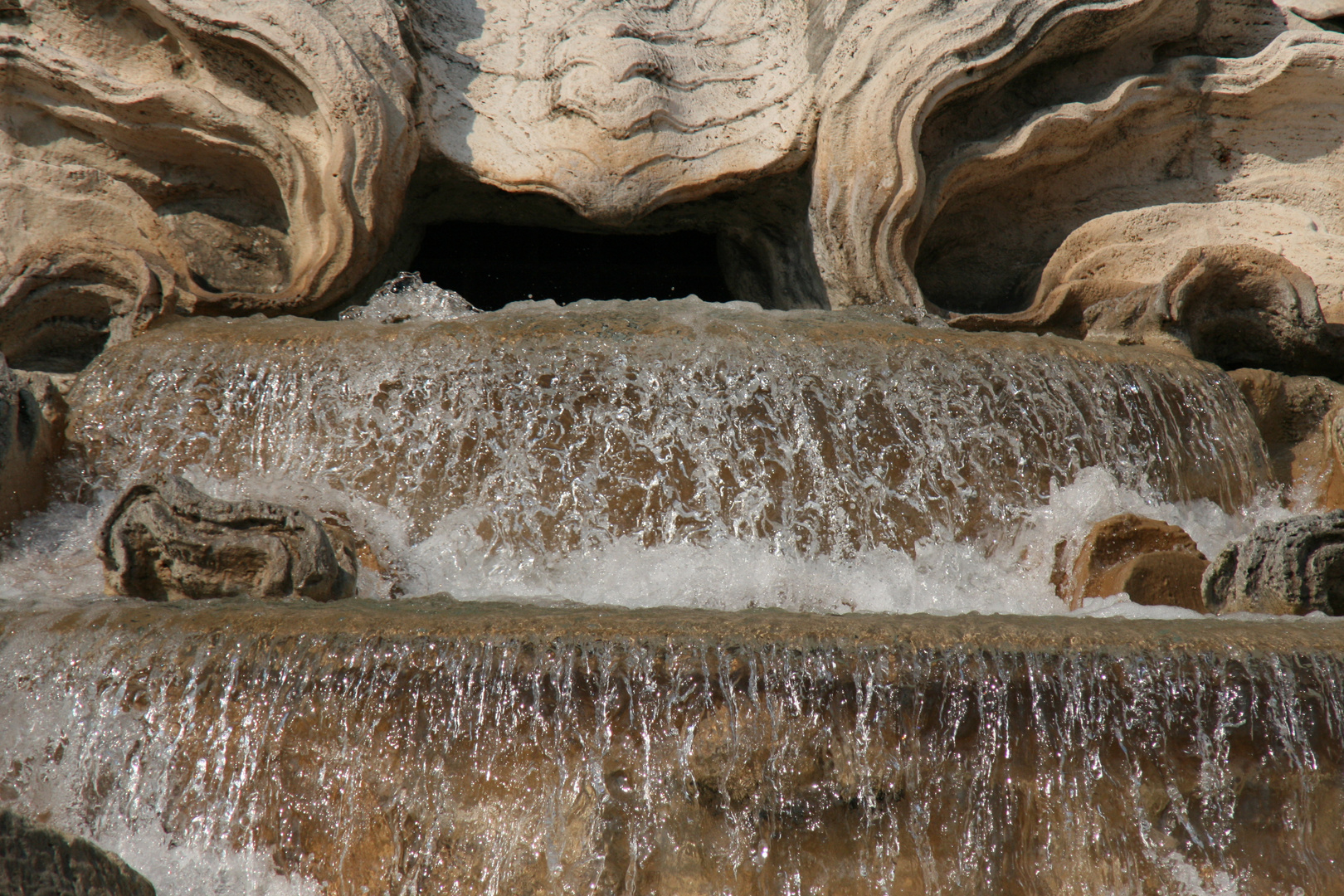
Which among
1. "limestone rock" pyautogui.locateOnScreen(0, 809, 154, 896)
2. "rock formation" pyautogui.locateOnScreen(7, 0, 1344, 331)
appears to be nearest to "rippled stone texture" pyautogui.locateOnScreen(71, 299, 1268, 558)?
"rock formation" pyautogui.locateOnScreen(7, 0, 1344, 331)

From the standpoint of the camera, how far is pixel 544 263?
15.2 ft

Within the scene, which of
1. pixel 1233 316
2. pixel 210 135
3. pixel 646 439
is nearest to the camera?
pixel 646 439

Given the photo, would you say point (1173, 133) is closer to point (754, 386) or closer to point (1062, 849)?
point (754, 386)

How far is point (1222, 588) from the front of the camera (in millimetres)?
2391

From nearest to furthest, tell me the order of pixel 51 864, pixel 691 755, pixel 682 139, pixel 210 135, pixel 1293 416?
pixel 51 864 → pixel 691 755 → pixel 1293 416 → pixel 210 135 → pixel 682 139

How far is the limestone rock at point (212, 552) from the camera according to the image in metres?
2.20

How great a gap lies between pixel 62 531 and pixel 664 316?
4.96 feet

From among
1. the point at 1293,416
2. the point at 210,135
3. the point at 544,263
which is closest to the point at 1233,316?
the point at 1293,416

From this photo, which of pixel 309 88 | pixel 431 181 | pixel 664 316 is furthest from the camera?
pixel 431 181

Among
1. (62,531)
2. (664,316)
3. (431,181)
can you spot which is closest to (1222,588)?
(664,316)

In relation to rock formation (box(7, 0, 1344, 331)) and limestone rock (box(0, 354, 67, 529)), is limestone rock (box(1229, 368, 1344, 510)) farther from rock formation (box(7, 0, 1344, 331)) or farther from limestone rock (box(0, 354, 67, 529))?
limestone rock (box(0, 354, 67, 529))

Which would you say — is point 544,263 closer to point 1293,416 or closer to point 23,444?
point 23,444

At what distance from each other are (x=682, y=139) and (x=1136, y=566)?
90.6 inches

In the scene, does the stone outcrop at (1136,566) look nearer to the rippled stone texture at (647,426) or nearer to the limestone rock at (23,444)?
the rippled stone texture at (647,426)
